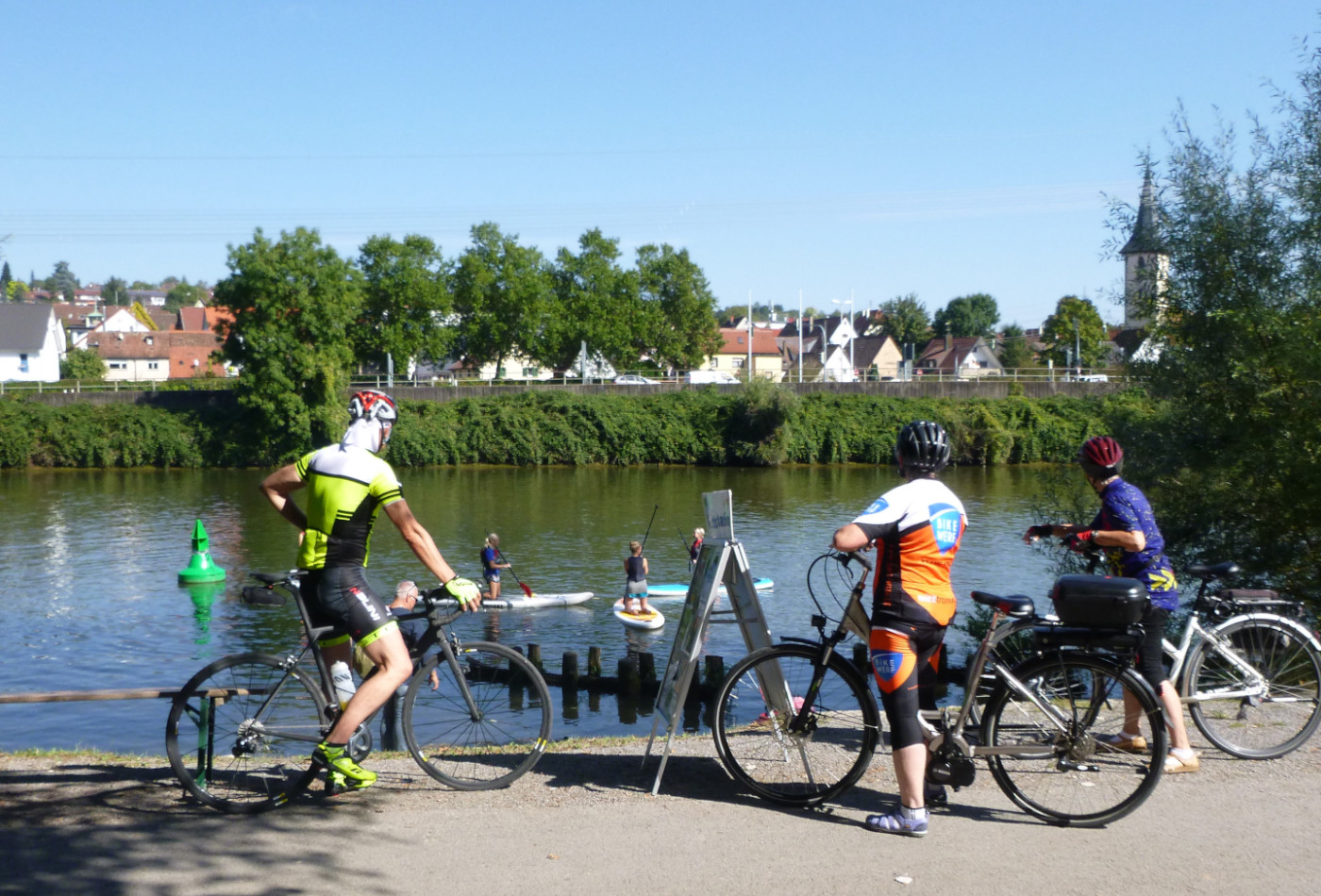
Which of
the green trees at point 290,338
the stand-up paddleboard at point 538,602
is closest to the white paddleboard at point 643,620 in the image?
the stand-up paddleboard at point 538,602

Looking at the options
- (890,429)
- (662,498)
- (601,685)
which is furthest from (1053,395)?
(601,685)

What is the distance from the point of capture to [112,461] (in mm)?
58469

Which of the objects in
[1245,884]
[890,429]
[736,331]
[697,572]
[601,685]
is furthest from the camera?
[736,331]

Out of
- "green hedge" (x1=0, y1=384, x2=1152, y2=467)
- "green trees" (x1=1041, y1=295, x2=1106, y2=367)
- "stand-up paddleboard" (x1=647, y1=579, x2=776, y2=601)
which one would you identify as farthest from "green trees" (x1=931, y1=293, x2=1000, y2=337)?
"stand-up paddleboard" (x1=647, y1=579, x2=776, y2=601)

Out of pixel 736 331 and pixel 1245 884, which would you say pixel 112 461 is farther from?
pixel 736 331

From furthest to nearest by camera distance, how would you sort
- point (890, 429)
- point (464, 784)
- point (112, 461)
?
1. point (890, 429)
2. point (112, 461)
3. point (464, 784)

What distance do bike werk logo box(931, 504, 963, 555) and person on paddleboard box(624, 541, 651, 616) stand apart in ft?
55.2

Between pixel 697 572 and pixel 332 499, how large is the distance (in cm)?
186

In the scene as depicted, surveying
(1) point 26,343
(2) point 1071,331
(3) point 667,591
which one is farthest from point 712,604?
A: (1) point 26,343

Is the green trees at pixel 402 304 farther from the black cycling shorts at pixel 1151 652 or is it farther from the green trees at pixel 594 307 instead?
the black cycling shorts at pixel 1151 652

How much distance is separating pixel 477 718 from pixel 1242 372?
10546mm

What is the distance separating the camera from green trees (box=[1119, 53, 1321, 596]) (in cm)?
1233

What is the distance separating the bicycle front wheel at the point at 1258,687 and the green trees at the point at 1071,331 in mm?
81419

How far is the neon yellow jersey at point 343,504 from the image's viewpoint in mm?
5316
